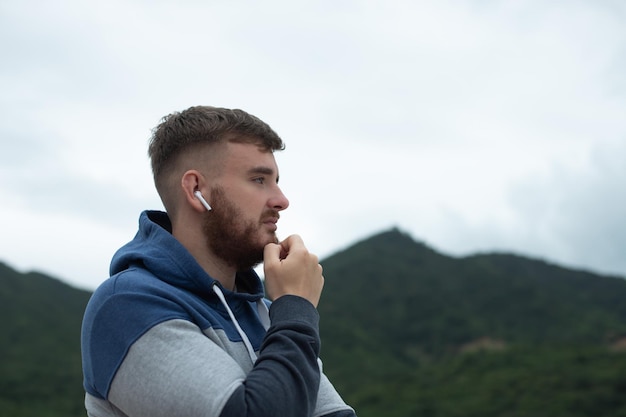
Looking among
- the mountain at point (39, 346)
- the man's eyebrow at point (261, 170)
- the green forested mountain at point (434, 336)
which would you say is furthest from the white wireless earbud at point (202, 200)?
the mountain at point (39, 346)

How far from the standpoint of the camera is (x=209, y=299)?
1731 millimetres

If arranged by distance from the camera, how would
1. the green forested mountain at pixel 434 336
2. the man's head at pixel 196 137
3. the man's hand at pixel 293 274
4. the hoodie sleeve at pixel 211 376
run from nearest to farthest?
the hoodie sleeve at pixel 211 376 < the man's hand at pixel 293 274 < the man's head at pixel 196 137 < the green forested mountain at pixel 434 336

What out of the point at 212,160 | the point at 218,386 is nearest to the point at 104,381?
the point at 218,386

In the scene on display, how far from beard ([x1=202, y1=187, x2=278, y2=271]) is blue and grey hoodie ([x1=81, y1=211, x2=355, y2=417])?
0.27 feet

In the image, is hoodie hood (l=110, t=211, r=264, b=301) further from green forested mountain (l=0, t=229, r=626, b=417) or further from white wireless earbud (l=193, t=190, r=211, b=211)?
green forested mountain (l=0, t=229, r=626, b=417)

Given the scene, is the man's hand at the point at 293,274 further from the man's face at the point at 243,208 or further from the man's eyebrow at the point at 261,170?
the man's eyebrow at the point at 261,170

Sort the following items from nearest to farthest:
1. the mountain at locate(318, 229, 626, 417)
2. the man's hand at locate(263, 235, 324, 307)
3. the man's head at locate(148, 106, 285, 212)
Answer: the man's hand at locate(263, 235, 324, 307), the man's head at locate(148, 106, 285, 212), the mountain at locate(318, 229, 626, 417)

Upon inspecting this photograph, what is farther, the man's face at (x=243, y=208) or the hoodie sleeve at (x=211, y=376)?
the man's face at (x=243, y=208)

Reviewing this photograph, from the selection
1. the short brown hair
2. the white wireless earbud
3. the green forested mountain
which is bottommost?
the white wireless earbud

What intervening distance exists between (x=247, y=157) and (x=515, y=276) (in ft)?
138

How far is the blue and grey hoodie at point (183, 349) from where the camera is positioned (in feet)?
4.65

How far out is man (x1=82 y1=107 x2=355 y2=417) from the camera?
1.44 metres

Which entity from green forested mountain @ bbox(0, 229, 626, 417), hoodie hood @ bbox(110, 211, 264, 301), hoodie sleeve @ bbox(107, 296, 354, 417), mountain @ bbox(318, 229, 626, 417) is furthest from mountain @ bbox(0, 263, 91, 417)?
hoodie sleeve @ bbox(107, 296, 354, 417)

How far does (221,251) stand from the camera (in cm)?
175
